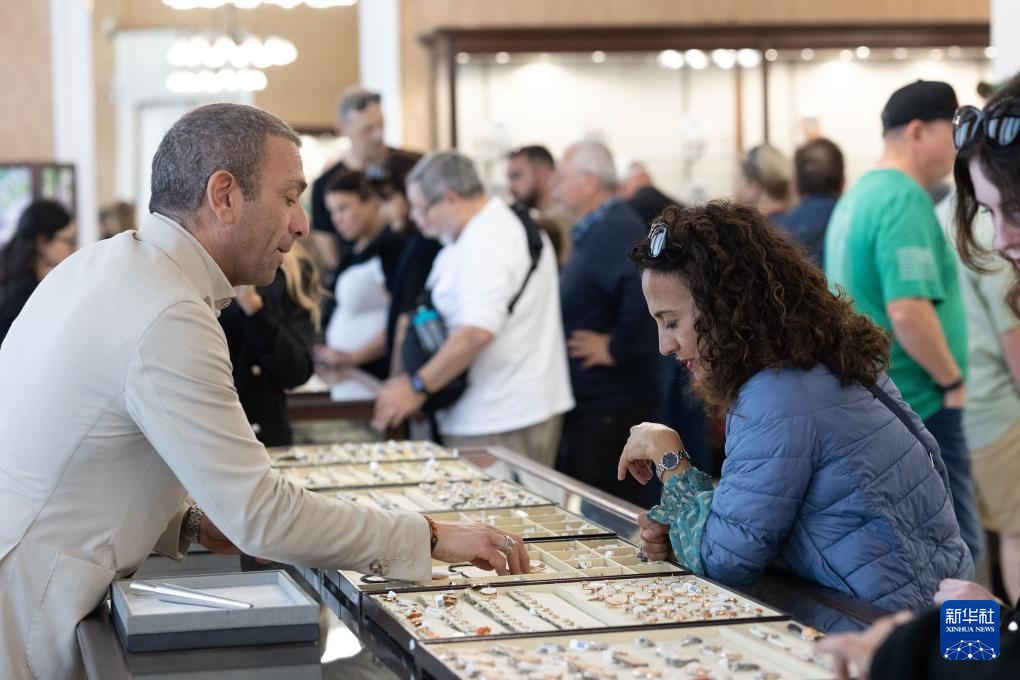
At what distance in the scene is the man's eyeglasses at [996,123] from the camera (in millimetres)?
1600

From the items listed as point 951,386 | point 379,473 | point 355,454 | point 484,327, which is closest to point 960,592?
point 379,473

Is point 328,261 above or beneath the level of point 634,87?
beneath

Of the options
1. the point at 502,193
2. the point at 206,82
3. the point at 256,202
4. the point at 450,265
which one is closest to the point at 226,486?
the point at 256,202

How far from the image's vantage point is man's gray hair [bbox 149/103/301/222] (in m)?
2.05

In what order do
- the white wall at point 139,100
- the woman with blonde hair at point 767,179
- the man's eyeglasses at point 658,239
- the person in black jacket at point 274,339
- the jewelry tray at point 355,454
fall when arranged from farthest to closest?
the white wall at point 139,100
the woman with blonde hair at point 767,179
the person in black jacket at point 274,339
the jewelry tray at point 355,454
the man's eyeglasses at point 658,239

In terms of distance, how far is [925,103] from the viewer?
3.75 metres

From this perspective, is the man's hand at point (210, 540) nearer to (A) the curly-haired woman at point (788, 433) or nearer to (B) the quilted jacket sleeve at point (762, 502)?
(A) the curly-haired woman at point (788, 433)

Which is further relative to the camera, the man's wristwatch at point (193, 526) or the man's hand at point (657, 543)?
the man's wristwatch at point (193, 526)

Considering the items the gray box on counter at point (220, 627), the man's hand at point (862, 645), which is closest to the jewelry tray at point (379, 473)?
the gray box on counter at point (220, 627)

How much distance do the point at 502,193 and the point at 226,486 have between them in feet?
22.1

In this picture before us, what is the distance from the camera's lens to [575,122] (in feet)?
29.1

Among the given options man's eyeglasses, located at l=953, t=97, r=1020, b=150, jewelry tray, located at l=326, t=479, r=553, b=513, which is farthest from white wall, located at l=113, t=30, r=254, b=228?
man's eyeglasses, located at l=953, t=97, r=1020, b=150

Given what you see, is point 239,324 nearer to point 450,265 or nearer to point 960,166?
point 450,265

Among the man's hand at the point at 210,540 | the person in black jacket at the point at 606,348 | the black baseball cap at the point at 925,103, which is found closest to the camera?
the man's hand at the point at 210,540
